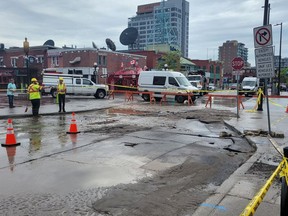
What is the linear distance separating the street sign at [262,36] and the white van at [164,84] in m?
15.4

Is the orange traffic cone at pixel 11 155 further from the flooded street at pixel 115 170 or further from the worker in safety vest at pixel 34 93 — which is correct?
the worker in safety vest at pixel 34 93

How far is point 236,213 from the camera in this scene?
4.21 metres

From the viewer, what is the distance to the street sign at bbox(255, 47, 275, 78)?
9.72m

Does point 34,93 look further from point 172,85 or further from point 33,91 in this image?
point 172,85

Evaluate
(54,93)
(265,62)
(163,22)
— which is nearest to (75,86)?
(54,93)

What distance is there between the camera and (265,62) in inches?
389

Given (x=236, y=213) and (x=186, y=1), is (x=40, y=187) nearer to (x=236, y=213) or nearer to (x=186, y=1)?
(x=236, y=213)

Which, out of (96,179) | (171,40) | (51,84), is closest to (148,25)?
(171,40)

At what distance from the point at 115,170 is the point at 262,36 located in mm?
6244

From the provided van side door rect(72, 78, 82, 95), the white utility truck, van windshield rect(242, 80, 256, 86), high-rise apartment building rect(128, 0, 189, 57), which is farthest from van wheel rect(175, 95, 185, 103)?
high-rise apartment building rect(128, 0, 189, 57)

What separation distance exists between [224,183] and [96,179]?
2.23m

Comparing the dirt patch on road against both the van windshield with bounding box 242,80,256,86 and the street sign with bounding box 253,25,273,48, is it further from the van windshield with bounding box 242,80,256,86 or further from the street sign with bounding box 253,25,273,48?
the van windshield with bounding box 242,80,256,86

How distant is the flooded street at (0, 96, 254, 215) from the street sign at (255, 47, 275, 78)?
2.18 meters

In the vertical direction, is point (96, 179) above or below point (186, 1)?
below
